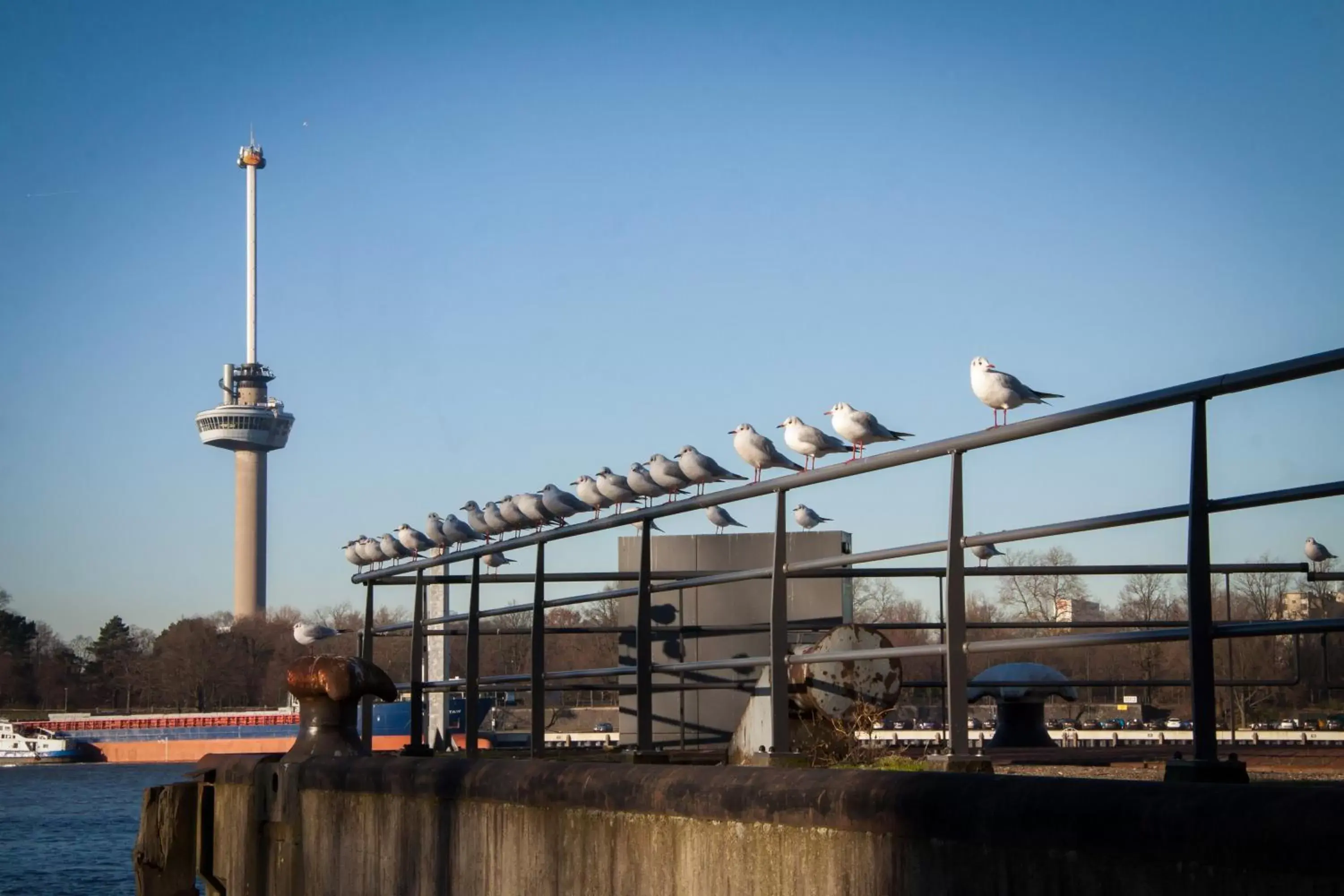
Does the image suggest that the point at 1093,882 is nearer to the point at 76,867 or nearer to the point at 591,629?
the point at 591,629

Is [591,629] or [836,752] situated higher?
[591,629]

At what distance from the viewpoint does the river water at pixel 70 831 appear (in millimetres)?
33250

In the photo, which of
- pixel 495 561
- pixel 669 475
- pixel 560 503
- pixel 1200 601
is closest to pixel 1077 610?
pixel 1200 601

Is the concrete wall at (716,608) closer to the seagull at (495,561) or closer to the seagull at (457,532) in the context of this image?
the seagull at (457,532)

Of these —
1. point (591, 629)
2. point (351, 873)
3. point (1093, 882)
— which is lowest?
point (351, 873)

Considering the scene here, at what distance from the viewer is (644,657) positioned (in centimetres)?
709

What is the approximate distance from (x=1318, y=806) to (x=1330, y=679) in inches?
235

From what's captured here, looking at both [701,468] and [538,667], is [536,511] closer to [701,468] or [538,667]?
[701,468]

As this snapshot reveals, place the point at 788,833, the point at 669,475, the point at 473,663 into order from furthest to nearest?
the point at 669,475 → the point at 473,663 → the point at 788,833

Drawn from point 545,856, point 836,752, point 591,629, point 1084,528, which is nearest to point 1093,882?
point 1084,528

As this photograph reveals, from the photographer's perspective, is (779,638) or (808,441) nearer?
(779,638)

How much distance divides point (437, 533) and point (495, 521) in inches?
83.6

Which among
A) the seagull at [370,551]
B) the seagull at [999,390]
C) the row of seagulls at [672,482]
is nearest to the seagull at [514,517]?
the row of seagulls at [672,482]

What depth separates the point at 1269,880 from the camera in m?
2.95
